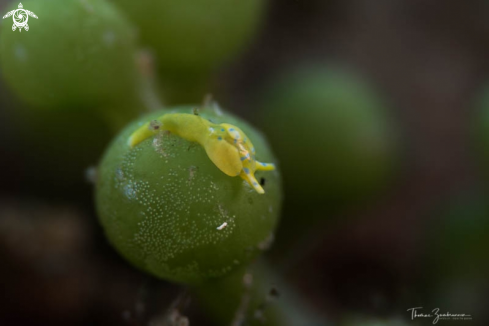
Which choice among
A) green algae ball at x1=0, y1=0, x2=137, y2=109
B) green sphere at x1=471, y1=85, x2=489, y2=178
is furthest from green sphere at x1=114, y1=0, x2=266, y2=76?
green sphere at x1=471, y1=85, x2=489, y2=178

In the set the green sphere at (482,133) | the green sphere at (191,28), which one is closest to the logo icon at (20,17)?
the green sphere at (191,28)

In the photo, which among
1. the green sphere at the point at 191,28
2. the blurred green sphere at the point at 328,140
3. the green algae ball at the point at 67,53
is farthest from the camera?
the blurred green sphere at the point at 328,140

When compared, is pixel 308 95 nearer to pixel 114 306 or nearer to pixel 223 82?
pixel 223 82

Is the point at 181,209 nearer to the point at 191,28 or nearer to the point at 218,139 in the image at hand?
the point at 218,139

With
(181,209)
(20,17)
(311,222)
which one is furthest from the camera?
(311,222)

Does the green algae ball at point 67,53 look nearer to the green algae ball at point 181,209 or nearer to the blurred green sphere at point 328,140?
the green algae ball at point 181,209

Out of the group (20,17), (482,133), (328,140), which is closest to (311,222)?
(328,140)

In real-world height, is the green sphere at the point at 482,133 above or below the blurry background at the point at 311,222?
above
